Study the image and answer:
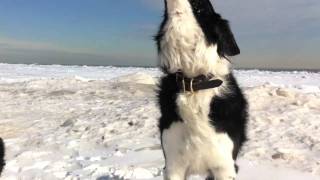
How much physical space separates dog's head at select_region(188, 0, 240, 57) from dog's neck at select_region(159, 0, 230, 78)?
0.05 metres

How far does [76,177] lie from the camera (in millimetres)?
7258

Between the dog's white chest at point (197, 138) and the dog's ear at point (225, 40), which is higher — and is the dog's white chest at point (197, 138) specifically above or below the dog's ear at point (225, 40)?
below

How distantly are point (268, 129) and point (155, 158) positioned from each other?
3.05m

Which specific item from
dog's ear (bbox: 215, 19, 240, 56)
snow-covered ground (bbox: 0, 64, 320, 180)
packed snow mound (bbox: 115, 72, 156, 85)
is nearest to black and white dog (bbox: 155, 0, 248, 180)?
dog's ear (bbox: 215, 19, 240, 56)

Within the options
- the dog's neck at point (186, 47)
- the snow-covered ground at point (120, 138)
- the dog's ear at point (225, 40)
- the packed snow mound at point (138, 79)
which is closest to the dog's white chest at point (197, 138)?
the dog's neck at point (186, 47)

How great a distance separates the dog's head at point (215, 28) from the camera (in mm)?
4176

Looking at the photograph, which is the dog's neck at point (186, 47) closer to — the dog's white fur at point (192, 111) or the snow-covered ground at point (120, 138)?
the dog's white fur at point (192, 111)

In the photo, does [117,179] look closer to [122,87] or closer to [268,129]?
[268,129]

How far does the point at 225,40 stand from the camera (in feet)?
14.1

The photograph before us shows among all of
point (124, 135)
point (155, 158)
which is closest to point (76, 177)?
point (155, 158)

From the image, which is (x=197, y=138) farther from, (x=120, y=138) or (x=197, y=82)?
(x=120, y=138)

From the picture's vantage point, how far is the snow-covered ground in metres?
7.35

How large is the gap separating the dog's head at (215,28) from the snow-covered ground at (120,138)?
2.53 feet

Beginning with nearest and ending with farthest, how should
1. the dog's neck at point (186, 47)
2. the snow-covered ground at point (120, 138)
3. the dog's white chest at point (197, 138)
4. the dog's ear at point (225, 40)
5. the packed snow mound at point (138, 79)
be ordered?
the dog's neck at point (186, 47) → the dog's ear at point (225, 40) → the dog's white chest at point (197, 138) → the snow-covered ground at point (120, 138) → the packed snow mound at point (138, 79)
